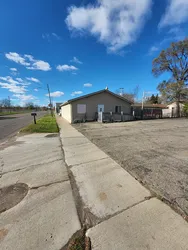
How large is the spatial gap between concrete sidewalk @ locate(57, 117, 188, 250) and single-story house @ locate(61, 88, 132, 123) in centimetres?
1136

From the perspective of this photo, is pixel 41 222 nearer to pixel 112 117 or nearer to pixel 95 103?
pixel 112 117

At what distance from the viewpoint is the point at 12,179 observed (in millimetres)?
2912

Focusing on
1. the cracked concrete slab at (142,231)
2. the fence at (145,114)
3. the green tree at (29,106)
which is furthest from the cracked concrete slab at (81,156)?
the green tree at (29,106)

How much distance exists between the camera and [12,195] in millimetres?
2367

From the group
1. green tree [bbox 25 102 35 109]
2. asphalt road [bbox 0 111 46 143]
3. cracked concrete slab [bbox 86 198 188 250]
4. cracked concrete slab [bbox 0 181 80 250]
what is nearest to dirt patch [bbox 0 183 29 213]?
cracked concrete slab [bbox 0 181 80 250]

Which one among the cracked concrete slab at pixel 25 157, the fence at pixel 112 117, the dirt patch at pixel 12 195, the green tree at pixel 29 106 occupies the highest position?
the green tree at pixel 29 106

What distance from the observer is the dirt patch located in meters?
2.10

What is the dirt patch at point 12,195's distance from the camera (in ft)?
6.88

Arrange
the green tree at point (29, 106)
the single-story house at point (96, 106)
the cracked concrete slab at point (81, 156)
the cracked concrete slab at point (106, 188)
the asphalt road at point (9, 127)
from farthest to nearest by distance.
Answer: the green tree at point (29, 106)
the single-story house at point (96, 106)
the asphalt road at point (9, 127)
the cracked concrete slab at point (81, 156)
the cracked concrete slab at point (106, 188)

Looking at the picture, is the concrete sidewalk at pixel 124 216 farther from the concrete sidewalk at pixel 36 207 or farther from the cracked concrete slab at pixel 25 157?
the cracked concrete slab at pixel 25 157

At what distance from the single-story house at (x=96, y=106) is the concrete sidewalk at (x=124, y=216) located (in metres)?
11.4

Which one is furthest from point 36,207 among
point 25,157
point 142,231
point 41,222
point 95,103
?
point 95,103

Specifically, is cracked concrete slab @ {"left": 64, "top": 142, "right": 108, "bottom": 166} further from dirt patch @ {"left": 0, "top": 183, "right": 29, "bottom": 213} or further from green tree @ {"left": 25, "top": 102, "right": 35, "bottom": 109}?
green tree @ {"left": 25, "top": 102, "right": 35, "bottom": 109}

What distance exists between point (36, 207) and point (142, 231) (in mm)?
1702
